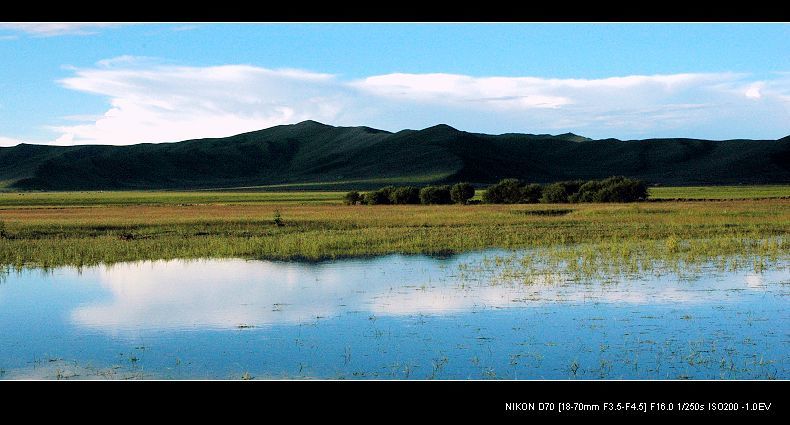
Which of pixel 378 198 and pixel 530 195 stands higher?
pixel 378 198

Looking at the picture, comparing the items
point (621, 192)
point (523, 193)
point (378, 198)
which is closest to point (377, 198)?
point (378, 198)

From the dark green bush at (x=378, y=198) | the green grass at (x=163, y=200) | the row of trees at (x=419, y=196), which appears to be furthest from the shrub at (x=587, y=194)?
the green grass at (x=163, y=200)

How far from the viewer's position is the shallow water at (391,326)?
12.8 metres

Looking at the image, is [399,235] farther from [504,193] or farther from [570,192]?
[570,192]

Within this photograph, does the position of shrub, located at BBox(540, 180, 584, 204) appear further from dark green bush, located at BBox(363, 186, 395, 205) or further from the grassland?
the grassland

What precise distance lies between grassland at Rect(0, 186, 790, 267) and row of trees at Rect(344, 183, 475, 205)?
18429 mm

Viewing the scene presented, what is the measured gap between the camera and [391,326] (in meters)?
16.0

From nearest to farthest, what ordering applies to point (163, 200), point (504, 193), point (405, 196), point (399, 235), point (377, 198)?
1. point (399, 235)
2. point (504, 193)
3. point (377, 198)
4. point (405, 196)
5. point (163, 200)

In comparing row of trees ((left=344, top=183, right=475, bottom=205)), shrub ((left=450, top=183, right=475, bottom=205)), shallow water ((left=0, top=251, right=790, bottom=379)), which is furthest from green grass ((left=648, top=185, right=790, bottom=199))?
shallow water ((left=0, top=251, right=790, bottom=379))

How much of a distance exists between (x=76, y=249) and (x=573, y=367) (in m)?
22.8

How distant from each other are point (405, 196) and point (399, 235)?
116 ft
